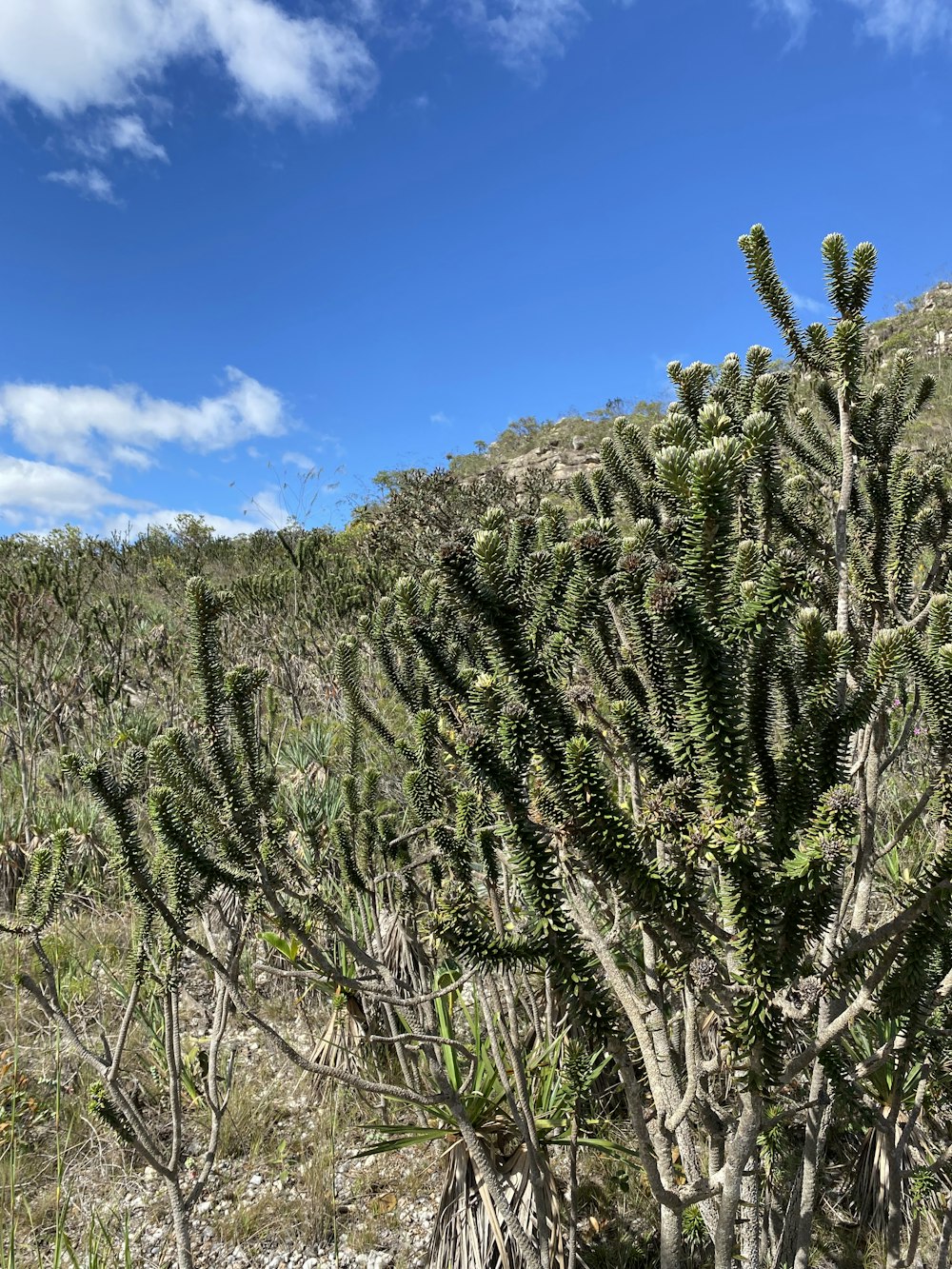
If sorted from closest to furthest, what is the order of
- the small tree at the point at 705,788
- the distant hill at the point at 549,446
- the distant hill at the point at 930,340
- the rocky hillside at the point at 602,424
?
the small tree at the point at 705,788, the distant hill at the point at 930,340, the rocky hillside at the point at 602,424, the distant hill at the point at 549,446

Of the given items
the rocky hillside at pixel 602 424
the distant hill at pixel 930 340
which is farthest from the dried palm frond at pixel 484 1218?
the rocky hillside at pixel 602 424

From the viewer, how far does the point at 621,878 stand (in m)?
1.39

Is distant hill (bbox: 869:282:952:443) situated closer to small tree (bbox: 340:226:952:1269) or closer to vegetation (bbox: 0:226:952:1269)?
vegetation (bbox: 0:226:952:1269)

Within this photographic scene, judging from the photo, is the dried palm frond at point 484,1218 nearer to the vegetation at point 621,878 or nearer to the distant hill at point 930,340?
the vegetation at point 621,878

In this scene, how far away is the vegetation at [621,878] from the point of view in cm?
144

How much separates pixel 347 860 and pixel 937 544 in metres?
2.98

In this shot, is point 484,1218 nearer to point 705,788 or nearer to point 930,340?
point 705,788

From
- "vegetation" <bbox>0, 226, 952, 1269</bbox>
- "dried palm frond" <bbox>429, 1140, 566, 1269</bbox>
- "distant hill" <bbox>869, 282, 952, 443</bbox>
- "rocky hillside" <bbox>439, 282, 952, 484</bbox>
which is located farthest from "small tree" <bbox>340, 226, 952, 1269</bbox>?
"rocky hillside" <bbox>439, 282, 952, 484</bbox>

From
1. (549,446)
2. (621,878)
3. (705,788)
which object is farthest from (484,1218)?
(549,446)

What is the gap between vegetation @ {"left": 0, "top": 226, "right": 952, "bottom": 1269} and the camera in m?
1.44

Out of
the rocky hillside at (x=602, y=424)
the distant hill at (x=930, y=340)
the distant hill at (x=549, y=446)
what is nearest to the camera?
the distant hill at (x=930, y=340)

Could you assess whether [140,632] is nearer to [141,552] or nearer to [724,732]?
[141,552]

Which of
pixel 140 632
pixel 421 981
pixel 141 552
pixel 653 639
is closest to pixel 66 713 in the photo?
pixel 140 632

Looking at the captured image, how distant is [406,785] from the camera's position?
252 centimetres
